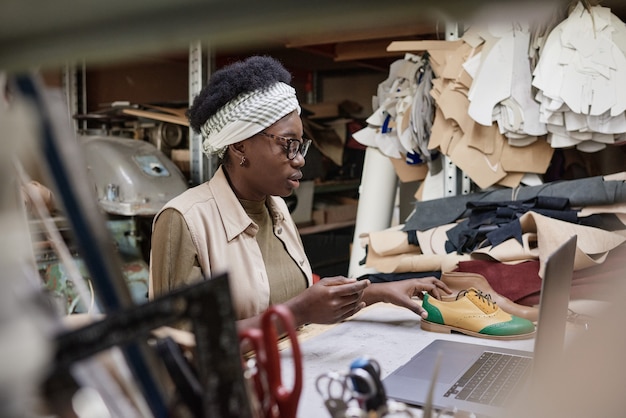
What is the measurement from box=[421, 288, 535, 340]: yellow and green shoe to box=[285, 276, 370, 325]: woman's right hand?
0.79 ft

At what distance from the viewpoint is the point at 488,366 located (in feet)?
3.69

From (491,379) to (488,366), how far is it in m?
0.09

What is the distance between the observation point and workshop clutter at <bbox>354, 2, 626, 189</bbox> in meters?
1.99

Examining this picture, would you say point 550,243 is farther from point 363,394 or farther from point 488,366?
point 363,394

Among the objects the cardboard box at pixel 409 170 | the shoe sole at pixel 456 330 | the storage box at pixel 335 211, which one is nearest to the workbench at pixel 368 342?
the shoe sole at pixel 456 330

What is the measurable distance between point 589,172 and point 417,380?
172 cm

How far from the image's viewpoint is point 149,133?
10.6 feet

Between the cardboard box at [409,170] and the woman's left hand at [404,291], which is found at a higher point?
the cardboard box at [409,170]

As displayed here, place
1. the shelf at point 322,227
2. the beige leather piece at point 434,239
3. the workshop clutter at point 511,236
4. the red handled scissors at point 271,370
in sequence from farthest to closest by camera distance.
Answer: the shelf at point 322,227 → the beige leather piece at point 434,239 → the workshop clutter at point 511,236 → the red handled scissors at point 271,370

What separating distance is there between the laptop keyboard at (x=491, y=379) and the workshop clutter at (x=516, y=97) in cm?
106

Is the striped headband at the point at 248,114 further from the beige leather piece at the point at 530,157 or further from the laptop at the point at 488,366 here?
the beige leather piece at the point at 530,157

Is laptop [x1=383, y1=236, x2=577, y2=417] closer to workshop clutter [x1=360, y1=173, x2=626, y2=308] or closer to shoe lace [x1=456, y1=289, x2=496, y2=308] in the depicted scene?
shoe lace [x1=456, y1=289, x2=496, y2=308]

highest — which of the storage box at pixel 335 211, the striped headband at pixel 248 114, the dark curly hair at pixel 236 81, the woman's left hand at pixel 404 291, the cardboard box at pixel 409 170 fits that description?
the dark curly hair at pixel 236 81

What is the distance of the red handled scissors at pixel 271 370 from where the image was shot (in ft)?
1.54
